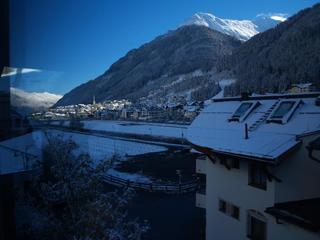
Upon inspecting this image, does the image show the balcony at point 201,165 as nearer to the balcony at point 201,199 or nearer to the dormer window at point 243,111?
the balcony at point 201,199

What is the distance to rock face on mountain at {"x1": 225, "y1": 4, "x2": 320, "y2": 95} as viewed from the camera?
9.15ft

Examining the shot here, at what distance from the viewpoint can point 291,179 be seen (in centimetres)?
249

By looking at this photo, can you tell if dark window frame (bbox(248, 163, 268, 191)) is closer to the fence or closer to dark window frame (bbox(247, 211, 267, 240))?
dark window frame (bbox(247, 211, 267, 240))

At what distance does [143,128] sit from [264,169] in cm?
180

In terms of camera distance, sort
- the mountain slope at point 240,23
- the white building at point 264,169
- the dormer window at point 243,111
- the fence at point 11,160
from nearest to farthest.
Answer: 1. the fence at point 11,160
2. the white building at point 264,169
3. the mountain slope at point 240,23
4. the dormer window at point 243,111

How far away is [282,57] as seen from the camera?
10.2ft

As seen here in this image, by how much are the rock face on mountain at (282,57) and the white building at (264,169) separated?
0.18m

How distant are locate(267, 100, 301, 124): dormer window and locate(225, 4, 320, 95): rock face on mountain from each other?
8.2 inches

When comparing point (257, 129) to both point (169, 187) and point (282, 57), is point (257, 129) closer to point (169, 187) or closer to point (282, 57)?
point (282, 57)

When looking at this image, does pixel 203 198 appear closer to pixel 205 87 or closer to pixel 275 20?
pixel 205 87

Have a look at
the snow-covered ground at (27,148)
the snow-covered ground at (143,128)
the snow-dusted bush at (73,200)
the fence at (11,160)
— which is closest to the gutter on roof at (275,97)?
the snow-covered ground at (143,128)

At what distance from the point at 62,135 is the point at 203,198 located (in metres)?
2.63

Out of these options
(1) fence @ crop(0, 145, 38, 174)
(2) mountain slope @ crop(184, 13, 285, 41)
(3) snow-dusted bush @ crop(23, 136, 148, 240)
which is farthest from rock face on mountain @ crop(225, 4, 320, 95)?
(1) fence @ crop(0, 145, 38, 174)

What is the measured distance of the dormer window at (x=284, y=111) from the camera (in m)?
2.63
